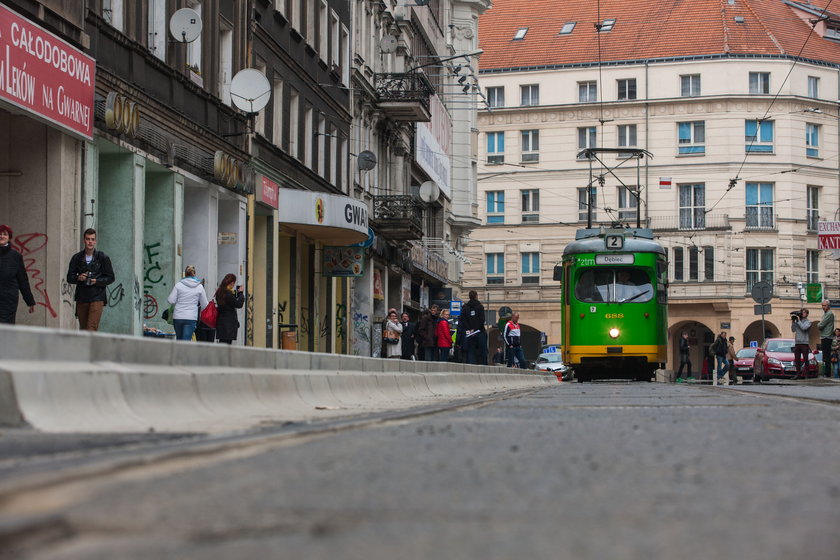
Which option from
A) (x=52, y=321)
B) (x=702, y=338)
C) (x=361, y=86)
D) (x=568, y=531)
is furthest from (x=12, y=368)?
(x=702, y=338)

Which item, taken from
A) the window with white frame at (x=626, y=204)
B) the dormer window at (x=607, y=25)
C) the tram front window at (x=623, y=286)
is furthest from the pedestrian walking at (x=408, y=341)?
the dormer window at (x=607, y=25)

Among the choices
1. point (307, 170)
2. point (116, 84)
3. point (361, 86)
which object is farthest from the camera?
point (361, 86)

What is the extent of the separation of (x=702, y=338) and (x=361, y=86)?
43.5 metres

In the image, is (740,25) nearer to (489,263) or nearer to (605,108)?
(605,108)

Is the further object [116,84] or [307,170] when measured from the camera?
[307,170]

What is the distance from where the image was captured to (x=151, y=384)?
30.2 ft

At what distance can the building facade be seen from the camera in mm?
81188

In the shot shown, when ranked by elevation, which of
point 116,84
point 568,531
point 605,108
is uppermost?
point 605,108

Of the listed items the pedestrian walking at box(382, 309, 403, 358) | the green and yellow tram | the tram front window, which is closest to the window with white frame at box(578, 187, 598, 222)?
the pedestrian walking at box(382, 309, 403, 358)

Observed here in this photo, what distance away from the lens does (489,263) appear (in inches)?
3401

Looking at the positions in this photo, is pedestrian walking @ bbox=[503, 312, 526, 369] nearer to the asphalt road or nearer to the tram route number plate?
the tram route number plate

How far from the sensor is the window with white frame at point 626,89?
3322 inches

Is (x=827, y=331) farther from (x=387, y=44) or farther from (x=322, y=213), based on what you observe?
(x=387, y=44)

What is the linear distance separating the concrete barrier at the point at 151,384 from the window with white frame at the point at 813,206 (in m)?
71.0
